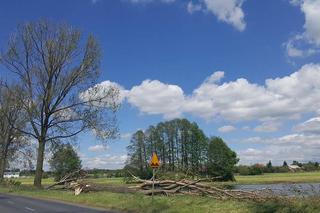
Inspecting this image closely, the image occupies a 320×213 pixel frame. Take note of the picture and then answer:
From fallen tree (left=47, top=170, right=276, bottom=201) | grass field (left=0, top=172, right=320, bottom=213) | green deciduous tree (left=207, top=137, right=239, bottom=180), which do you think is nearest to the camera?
grass field (left=0, top=172, right=320, bottom=213)

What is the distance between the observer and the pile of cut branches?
2178 centimetres

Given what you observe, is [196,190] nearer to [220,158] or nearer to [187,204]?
[187,204]

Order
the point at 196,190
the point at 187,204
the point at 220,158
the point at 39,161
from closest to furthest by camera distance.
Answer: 1. the point at 187,204
2. the point at 196,190
3. the point at 39,161
4. the point at 220,158

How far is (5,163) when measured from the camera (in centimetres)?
7544

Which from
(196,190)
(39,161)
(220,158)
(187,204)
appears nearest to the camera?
(187,204)

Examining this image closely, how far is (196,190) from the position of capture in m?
26.7

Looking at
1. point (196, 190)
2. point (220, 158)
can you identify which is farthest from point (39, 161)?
point (220, 158)

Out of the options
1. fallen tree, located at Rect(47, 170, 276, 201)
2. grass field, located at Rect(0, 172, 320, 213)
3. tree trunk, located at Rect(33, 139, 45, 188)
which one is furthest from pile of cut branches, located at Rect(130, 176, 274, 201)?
tree trunk, located at Rect(33, 139, 45, 188)

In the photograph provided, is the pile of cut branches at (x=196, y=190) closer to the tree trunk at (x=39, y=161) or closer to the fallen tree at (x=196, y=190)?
the fallen tree at (x=196, y=190)

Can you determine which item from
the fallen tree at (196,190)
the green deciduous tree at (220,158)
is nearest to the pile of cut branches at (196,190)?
the fallen tree at (196,190)

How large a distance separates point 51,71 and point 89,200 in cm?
1993

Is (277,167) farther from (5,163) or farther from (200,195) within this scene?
(200,195)

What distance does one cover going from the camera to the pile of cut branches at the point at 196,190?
71.5ft

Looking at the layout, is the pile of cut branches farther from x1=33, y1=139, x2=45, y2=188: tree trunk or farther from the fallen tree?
x1=33, y1=139, x2=45, y2=188: tree trunk
